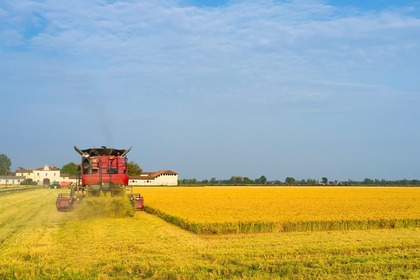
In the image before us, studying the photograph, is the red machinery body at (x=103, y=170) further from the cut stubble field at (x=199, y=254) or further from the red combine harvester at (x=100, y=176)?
the cut stubble field at (x=199, y=254)

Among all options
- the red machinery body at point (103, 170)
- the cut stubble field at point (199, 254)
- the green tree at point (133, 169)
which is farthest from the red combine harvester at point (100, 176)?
the green tree at point (133, 169)

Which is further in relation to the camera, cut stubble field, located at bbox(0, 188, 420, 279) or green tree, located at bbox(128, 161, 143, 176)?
green tree, located at bbox(128, 161, 143, 176)

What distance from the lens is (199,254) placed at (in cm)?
1299

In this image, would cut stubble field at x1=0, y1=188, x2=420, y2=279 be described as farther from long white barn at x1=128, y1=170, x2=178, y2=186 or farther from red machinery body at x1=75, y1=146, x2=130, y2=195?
long white barn at x1=128, y1=170, x2=178, y2=186

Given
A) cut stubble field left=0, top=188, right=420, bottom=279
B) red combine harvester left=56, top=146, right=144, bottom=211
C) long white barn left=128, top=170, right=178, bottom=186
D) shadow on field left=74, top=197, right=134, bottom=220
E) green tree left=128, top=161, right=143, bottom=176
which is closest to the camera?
cut stubble field left=0, top=188, right=420, bottom=279

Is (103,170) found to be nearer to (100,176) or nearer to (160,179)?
(100,176)

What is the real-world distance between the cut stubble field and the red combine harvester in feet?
21.4

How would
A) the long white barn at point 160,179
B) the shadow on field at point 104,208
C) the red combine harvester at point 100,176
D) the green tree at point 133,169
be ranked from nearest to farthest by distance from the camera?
the shadow on field at point 104,208 → the red combine harvester at point 100,176 → the green tree at point 133,169 → the long white barn at point 160,179

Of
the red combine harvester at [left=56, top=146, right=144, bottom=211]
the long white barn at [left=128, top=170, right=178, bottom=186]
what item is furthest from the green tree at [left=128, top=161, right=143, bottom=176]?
the red combine harvester at [left=56, top=146, right=144, bottom=211]

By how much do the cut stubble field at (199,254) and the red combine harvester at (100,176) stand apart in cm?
651

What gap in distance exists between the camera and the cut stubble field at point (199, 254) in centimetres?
1070

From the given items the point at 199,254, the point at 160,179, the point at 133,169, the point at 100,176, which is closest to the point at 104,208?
the point at 100,176

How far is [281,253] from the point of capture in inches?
510

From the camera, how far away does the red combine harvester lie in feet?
84.0
